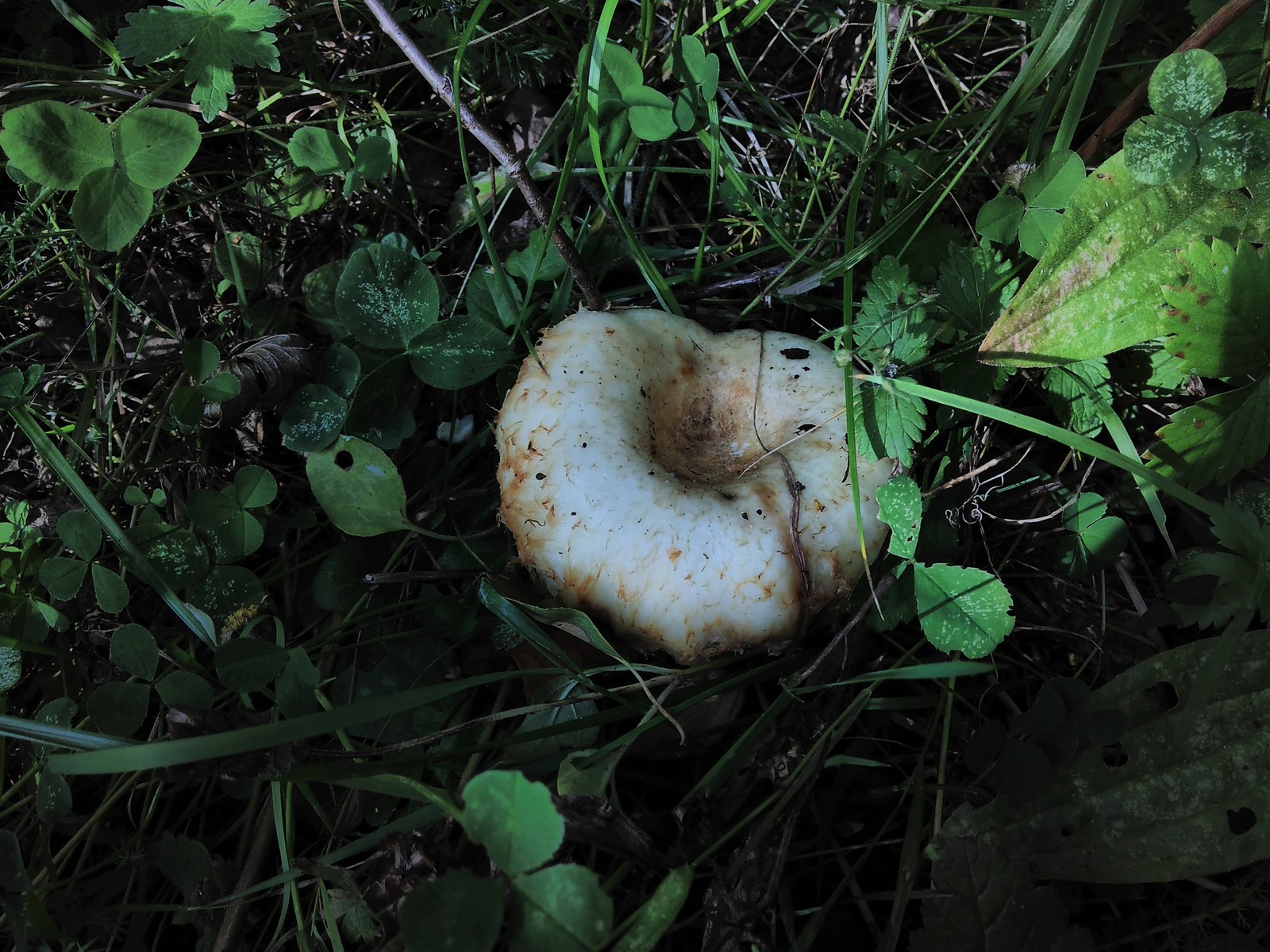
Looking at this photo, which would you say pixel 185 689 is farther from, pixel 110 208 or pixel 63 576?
pixel 110 208

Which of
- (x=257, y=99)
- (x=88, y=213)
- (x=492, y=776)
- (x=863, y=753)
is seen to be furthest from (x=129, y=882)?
(x=257, y=99)

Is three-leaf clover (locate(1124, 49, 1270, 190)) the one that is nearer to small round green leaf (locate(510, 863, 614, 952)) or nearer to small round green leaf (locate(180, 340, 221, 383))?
small round green leaf (locate(510, 863, 614, 952))

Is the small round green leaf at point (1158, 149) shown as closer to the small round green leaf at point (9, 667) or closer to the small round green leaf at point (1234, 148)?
the small round green leaf at point (1234, 148)

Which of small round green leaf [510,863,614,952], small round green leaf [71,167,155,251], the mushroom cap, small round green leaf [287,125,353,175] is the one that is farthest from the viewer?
small round green leaf [287,125,353,175]

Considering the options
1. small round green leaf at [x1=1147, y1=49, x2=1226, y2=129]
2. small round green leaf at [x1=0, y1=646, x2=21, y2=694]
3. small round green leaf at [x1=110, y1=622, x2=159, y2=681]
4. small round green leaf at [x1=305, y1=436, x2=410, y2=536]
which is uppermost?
small round green leaf at [x1=1147, y1=49, x2=1226, y2=129]

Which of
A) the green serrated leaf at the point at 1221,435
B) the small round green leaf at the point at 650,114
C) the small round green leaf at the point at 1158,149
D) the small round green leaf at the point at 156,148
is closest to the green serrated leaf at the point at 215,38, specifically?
the small round green leaf at the point at 156,148

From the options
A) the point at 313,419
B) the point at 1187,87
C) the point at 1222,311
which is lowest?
the point at 313,419

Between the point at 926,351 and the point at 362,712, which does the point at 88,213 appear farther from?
the point at 926,351

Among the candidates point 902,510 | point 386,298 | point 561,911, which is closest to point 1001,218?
point 902,510

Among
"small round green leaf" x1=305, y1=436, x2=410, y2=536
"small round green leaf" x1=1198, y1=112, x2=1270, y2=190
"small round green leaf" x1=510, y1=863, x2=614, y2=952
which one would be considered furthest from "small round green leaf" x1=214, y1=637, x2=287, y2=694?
"small round green leaf" x1=1198, y1=112, x2=1270, y2=190
